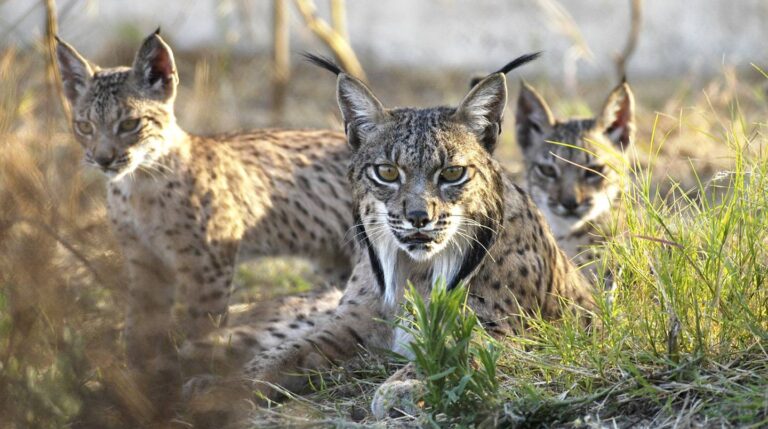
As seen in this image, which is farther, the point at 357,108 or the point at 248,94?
the point at 248,94

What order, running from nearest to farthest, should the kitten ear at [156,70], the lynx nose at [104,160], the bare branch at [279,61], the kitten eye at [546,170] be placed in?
1. the lynx nose at [104,160]
2. the kitten ear at [156,70]
3. the kitten eye at [546,170]
4. the bare branch at [279,61]

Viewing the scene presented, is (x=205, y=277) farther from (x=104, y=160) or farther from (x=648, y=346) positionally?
(x=648, y=346)

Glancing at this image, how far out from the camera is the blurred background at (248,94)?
3785 millimetres

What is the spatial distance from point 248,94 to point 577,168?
212 inches

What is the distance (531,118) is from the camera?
8.12 meters

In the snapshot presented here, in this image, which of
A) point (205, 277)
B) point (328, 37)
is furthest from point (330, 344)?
point (328, 37)

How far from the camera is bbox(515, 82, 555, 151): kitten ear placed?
8.01m

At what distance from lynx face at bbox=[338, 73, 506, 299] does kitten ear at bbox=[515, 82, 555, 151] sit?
2.73 metres

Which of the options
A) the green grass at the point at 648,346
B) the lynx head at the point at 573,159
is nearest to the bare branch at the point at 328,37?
the lynx head at the point at 573,159

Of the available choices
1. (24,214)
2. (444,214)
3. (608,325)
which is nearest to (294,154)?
(444,214)

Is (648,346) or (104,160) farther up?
(104,160)

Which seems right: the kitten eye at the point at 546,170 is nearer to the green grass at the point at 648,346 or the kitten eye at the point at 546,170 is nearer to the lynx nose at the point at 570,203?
the lynx nose at the point at 570,203

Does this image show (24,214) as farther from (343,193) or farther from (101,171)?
(343,193)

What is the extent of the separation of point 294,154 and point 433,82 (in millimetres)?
5363
